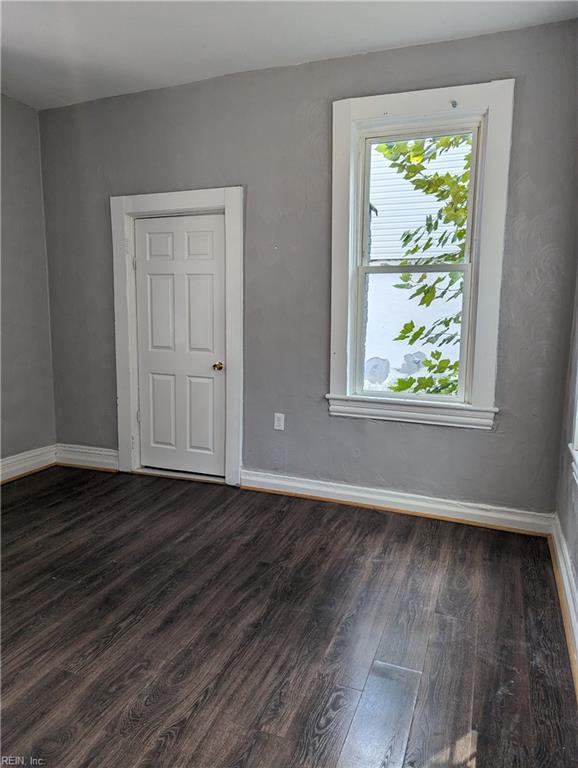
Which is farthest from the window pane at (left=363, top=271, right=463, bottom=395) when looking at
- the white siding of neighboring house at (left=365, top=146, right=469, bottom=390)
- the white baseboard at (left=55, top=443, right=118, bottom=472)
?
the white baseboard at (left=55, top=443, right=118, bottom=472)

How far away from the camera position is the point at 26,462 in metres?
→ 3.75

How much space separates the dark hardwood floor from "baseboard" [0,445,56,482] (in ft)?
2.53

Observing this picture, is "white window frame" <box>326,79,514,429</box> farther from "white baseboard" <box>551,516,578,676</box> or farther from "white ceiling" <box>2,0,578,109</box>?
"white baseboard" <box>551,516,578,676</box>

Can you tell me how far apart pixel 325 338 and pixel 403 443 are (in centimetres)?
83

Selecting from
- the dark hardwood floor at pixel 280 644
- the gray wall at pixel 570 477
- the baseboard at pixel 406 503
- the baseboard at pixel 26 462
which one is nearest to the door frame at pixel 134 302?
the baseboard at pixel 406 503

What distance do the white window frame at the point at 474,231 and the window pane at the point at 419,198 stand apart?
0.07 meters

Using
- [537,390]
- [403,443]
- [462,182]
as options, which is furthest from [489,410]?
[462,182]

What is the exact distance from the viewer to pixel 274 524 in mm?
2844

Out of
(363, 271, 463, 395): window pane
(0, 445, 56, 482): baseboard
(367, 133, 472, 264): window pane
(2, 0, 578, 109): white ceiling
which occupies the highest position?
(2, 0, 578, 109): white ceiling

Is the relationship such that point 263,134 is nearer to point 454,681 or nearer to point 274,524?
point 274,524

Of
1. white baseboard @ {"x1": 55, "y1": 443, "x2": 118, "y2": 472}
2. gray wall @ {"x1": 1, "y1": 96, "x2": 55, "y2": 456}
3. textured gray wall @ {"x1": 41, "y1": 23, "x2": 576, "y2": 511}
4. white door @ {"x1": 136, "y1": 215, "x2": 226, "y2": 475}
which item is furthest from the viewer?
white baseboard @ {"x1": 55, "y1": 443, "x2": 118, "y2": 472}

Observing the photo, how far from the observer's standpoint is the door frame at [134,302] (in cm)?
324

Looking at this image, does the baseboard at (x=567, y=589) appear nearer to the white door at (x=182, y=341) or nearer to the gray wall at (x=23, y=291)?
the white door at (x=182, y=341)

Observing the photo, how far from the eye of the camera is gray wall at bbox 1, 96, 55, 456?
3523 millimetres
